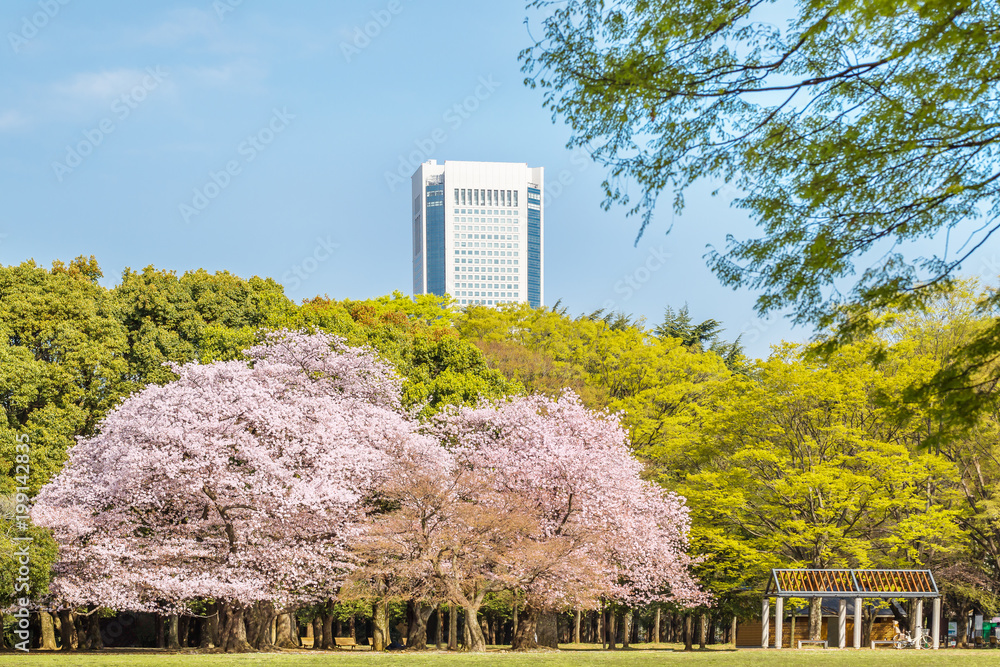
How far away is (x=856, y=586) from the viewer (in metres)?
25.2

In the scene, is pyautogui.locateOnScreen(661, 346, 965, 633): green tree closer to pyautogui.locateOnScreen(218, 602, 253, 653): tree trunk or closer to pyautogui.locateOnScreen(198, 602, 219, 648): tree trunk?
pyautogui.locateOnScreen(218, 602, 253, 653): tree trunk

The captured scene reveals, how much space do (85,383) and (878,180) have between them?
81.8 feet

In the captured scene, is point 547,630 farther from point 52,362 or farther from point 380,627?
point 52,362

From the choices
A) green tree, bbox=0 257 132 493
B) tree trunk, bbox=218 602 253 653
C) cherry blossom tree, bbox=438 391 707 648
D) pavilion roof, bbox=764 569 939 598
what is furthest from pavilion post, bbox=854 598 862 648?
green tree, bbox=0 257 132 493

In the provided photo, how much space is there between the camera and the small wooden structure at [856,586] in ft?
82.1

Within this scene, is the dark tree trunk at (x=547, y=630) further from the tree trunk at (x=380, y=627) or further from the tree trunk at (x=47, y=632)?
the tree trunk at (x=47, y=632)

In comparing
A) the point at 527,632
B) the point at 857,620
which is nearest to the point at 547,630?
the point at 527,632

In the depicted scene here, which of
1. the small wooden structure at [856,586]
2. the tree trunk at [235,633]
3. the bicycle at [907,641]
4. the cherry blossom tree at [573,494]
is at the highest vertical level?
the cherry blossom tree at [573,494]

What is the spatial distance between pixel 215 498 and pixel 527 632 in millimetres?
8357

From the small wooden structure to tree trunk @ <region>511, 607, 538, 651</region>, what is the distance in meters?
6.30

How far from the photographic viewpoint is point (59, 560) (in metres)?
23.0

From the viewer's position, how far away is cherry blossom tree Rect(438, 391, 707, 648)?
23.2 metres

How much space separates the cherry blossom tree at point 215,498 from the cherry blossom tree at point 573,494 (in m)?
2.39

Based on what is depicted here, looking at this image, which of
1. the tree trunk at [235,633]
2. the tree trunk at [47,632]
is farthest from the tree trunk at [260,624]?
the tree trunk at [47,632]
